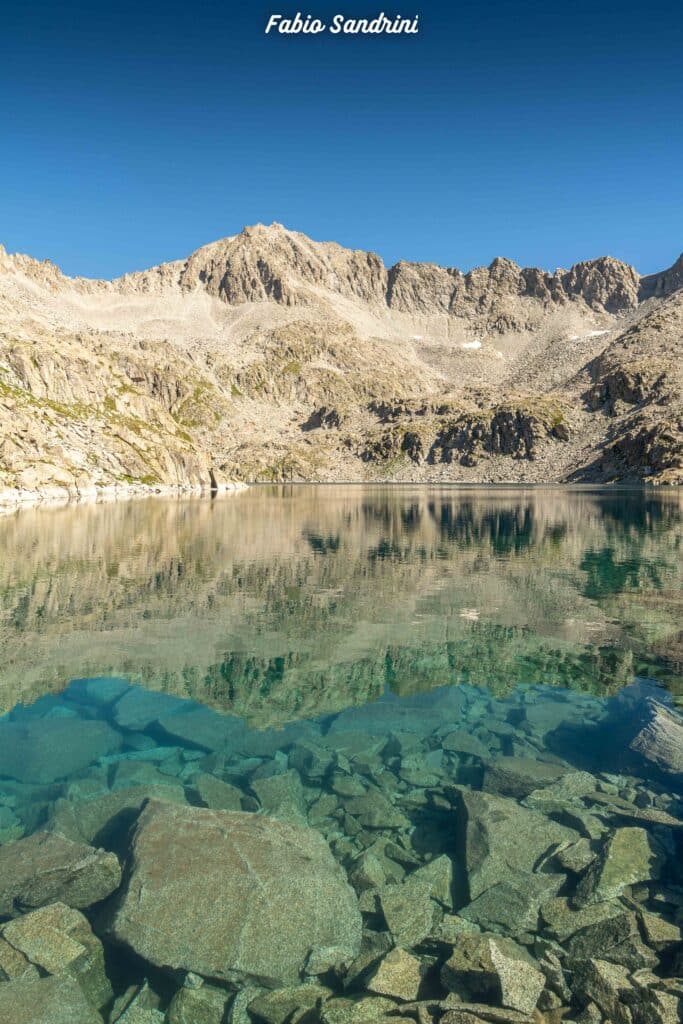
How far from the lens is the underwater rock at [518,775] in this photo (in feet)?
42.3

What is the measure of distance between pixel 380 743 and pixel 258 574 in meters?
24.4

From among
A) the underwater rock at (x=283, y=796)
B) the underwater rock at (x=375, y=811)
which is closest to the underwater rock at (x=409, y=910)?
the underwater rock at (x=375, y=811)

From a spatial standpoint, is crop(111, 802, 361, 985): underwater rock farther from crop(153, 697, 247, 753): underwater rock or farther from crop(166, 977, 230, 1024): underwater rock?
crop(153, 697, 247, 753): underwater rock

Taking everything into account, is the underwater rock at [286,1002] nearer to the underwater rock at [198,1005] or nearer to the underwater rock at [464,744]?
the underwater rock at [198,1005]

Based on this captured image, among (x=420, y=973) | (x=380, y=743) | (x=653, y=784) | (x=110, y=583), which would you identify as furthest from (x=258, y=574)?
(x=420, y=973)

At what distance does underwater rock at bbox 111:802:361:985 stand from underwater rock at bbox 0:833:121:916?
0.51m

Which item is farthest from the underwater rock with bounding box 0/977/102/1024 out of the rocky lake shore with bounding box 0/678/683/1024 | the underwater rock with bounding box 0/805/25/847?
the underwater rock with bounding box 0/805/25/847

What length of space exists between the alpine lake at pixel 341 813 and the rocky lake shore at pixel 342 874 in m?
0.04

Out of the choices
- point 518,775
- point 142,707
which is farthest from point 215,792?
point 518,775

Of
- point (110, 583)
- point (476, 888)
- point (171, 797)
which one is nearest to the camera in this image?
point (476, 888)

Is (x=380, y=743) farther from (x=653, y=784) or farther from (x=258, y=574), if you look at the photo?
(x=258, y=574)

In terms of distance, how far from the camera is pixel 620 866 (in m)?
10.1

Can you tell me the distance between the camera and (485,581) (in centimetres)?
3597

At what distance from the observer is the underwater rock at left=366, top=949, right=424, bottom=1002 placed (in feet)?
25.7
